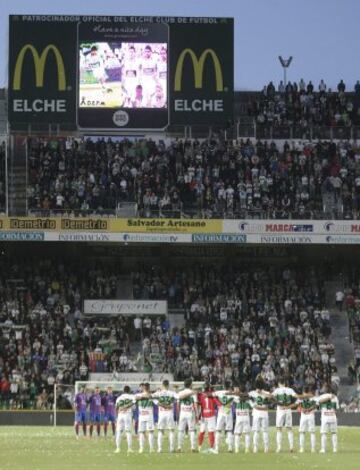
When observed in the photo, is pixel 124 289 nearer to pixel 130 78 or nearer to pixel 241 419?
pixel 130 78

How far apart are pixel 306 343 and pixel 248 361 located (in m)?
3.44

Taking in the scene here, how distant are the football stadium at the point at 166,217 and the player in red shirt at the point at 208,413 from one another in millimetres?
18558

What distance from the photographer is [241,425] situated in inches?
1232

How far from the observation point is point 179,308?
5709 centimetres

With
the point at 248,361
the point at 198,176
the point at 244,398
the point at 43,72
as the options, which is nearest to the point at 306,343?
the point at 248,361

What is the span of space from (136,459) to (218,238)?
28569 mm

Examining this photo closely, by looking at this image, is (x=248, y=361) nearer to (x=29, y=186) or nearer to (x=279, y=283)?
(x=279, y=283)

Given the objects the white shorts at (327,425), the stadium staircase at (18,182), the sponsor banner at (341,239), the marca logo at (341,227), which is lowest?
the white shorts at (327,425)

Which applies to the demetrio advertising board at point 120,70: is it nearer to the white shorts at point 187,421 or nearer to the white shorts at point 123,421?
the white shorts at point 123,421

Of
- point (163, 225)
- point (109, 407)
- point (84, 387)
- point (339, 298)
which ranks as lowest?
point (109, 407)

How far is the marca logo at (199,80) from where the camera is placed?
57.3 m

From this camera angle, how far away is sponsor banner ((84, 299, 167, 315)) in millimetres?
55812

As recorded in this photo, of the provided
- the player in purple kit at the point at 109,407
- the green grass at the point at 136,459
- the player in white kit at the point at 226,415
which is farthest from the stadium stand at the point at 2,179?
the player in white kit at the point at 226,415

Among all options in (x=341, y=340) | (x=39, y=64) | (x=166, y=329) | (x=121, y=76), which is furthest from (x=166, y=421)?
(x=39, y=64)
